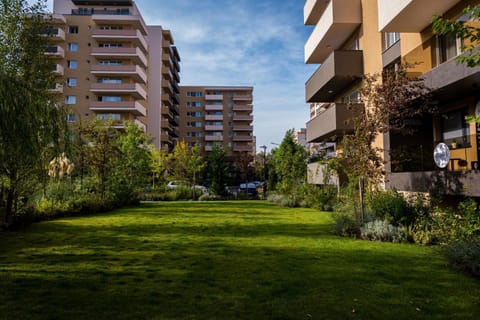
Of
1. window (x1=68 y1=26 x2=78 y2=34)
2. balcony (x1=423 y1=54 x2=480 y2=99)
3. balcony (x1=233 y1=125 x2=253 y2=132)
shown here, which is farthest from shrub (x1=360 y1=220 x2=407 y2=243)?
balcony (x1=233 y1=125 x2=253 y2=132)

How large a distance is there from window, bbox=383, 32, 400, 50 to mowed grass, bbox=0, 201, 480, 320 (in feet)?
35.8

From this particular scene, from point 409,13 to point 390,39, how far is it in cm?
402

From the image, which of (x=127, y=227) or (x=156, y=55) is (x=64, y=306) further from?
(x=156, y=55)

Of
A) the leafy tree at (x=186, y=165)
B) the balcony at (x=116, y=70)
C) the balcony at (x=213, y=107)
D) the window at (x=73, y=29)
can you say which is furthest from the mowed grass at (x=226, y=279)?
the balcony at (x=213, y=107)

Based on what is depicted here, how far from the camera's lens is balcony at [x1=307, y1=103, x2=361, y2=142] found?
1777 centimetres

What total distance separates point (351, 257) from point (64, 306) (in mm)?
5557

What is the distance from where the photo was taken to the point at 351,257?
746cm

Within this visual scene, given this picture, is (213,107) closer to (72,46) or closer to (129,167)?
(72,46)

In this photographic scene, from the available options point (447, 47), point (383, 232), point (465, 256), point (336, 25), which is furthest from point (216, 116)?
point (465, 256)

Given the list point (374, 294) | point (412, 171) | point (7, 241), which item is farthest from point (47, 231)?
point (412, 171)

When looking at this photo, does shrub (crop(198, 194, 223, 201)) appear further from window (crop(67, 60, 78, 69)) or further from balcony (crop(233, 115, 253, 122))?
balcony (crop(233, 115, 253, 122))

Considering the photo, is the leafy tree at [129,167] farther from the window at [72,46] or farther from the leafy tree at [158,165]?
the window at [72,46]

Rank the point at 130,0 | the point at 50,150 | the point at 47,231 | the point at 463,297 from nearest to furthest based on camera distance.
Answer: the point at 463,297
the point at 50,150
the point at 47,231
the point at 130,0

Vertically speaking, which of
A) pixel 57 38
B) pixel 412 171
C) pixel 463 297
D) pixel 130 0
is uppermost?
pixel 130 0
